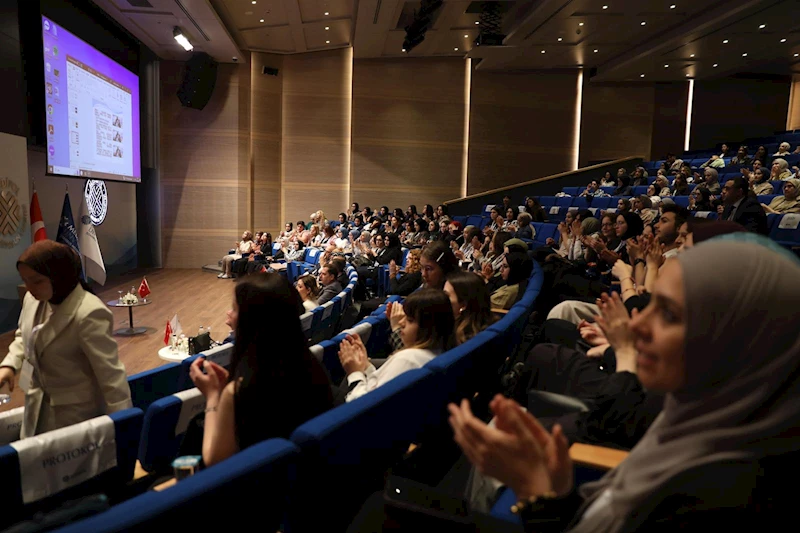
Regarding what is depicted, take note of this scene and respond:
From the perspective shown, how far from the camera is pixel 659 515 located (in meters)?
0.68

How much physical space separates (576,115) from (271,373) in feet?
42.5

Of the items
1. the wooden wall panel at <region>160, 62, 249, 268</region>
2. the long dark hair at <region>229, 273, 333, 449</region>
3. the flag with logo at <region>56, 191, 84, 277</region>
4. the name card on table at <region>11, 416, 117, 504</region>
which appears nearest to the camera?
the long dark hair at <region>229, 273, 333, 449</region>

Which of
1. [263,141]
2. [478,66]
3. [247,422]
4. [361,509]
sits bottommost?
[361,509]

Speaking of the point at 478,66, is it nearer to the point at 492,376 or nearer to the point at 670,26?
the point at 670,26

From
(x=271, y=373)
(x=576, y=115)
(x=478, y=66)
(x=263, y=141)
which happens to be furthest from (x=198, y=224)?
(x=271, y=373)

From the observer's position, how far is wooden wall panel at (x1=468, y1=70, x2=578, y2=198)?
40.8 feet

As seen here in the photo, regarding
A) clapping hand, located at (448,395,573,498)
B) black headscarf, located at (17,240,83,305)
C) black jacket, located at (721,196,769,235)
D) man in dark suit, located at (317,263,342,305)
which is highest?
black jacket, located at (721,196,769,235)

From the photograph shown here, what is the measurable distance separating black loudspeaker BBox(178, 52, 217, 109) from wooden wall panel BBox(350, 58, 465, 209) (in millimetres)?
3167

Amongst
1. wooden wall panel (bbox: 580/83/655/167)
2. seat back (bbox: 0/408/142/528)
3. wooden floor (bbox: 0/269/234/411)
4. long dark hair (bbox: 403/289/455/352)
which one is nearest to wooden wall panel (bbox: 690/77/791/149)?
wooden wall panel (bbox: 580/83/655/167)

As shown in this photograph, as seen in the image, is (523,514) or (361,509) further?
(361,509)

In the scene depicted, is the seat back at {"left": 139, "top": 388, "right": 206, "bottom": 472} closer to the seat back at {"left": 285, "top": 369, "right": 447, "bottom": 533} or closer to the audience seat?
the seat back at {"left": 285, "top": 369, "right": 447, "bottom": 533}

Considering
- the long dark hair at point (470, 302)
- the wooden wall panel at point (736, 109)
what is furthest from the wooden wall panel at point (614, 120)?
the long dark hair at point (470, 302)

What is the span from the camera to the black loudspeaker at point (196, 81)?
10.2 meters

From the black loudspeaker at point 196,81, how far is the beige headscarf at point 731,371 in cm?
1106
